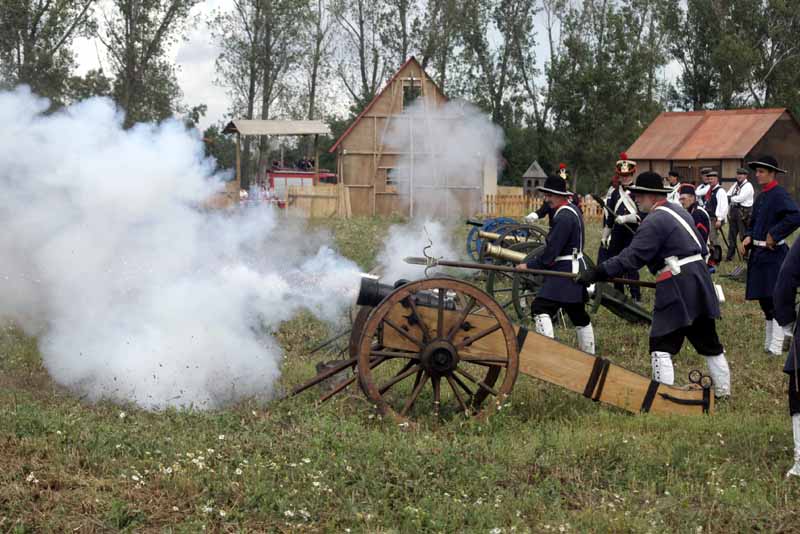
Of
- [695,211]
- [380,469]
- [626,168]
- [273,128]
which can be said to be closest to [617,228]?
[626,168]

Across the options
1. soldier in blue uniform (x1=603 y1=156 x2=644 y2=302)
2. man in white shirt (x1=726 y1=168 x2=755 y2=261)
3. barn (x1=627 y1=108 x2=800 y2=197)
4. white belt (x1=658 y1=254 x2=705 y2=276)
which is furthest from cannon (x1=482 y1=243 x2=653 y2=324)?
barn (x1=627 y1=108 x2=800 y2=197)

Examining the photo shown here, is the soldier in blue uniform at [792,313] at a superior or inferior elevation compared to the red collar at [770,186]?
inferior

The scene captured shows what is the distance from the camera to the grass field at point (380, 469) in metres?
4.54

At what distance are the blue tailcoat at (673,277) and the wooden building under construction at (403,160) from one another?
62.1 ft

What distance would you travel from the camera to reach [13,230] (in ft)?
26.1

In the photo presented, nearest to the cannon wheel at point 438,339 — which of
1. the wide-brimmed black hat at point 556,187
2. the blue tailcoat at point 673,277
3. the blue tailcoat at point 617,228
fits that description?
the blue tailcoat at point 673,277

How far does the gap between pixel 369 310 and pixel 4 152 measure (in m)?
3.46

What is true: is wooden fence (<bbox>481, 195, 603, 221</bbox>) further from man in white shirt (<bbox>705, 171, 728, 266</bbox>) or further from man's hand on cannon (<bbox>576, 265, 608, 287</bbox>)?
man's hand on cannon (<bbox>576, 265, 608, 287</bbox>)

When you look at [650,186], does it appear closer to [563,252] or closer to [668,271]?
[668,271]

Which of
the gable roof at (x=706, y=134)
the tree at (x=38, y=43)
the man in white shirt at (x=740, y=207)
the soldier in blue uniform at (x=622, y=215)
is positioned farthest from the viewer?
the gable roof at (x=706, y=134)

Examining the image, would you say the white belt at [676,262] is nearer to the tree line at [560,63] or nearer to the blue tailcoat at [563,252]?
the blue tailcoat at [563,252]

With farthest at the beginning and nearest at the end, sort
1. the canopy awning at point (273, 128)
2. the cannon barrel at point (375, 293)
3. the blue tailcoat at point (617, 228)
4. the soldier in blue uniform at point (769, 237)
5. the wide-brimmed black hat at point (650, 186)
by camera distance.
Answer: the canopy awning at point (273, 128), the blue tailcoat at point (617, 228), the soldier in blue uniform at point (769, 237), the wide-brimmed black hat at point (650, 186), the cannon barrel at point (375, 293)

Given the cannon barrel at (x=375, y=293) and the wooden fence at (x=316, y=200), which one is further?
the wooden fence at (x=316, y=200)

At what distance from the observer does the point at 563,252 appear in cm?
805
